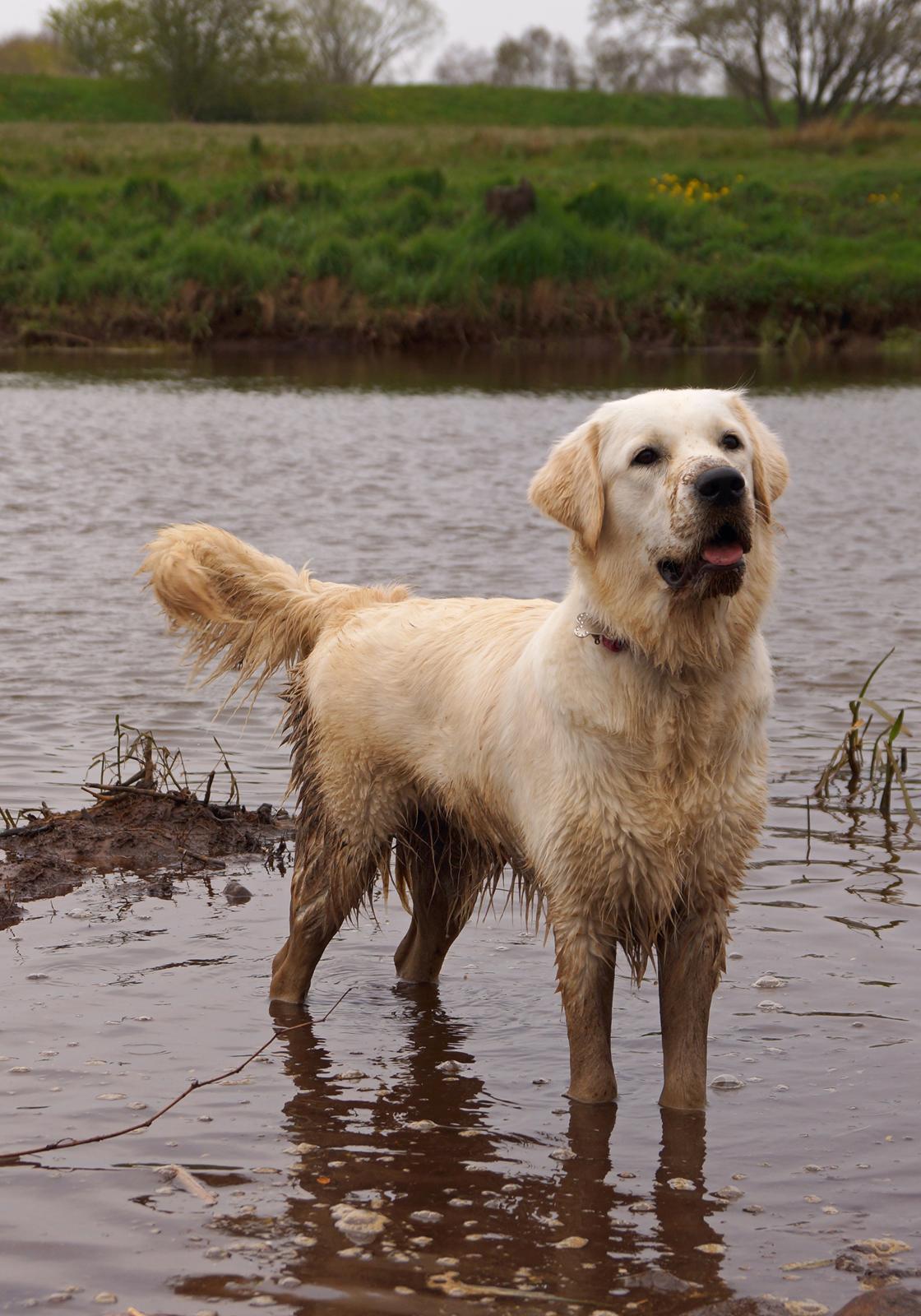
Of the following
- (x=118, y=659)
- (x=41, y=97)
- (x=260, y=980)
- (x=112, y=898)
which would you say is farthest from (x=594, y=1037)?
(x=41, y=97)

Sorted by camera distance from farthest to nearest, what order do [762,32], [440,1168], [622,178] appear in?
[762,32]
[622,178]
[440,1168]

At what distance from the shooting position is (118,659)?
9.55 m

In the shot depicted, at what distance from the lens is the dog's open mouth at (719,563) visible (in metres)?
4.02

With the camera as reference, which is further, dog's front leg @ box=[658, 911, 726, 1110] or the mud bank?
the mud bank

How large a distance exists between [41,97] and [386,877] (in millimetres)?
54431

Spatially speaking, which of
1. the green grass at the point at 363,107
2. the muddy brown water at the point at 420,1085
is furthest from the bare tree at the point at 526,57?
the muddy brown water at the point at 420,1085

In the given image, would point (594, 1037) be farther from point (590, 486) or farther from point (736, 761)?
point (590, 486)

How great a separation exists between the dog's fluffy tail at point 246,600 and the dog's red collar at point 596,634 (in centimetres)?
131

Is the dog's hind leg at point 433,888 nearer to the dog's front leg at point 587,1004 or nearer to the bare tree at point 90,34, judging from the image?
the dog's front leg at point 587,1004

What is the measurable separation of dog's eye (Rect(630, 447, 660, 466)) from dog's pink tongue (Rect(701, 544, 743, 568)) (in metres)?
0.31

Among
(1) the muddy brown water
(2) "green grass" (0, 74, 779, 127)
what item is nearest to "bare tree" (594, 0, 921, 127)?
(2) "green grass" (0, 74, 779, 127)

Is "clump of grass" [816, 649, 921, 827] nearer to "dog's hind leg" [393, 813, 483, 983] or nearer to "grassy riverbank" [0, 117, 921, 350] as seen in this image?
"dog's hind leg" [393, 813, 483, 983]

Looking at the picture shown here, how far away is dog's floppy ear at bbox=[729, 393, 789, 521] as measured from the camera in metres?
4.35

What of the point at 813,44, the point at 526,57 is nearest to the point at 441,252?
the point at 813,44
